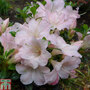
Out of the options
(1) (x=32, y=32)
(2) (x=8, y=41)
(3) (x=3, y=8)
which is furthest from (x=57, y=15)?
(3) (x=3, y=8)

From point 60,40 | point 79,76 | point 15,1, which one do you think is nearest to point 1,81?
point 60,40

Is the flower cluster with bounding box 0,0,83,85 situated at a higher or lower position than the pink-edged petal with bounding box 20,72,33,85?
higher

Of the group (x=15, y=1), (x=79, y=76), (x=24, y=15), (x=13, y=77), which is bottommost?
(x=79, y=76)

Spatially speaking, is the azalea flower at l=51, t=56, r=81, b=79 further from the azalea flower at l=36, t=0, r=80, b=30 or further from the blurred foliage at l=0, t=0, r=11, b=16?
the blurred foliage at l=0, t=0, r=11, b=16

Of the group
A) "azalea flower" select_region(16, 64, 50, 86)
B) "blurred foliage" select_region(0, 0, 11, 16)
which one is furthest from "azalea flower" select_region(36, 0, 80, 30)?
"blurred foliage" select_region(0, 0, 11, 16)

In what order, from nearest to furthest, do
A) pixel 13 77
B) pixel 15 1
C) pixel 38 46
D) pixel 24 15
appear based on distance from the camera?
pixel 38 46, pixel 13 77, pixel 24 15, pixel 15 1

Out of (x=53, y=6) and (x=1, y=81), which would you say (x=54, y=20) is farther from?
(x=1, y=81)
